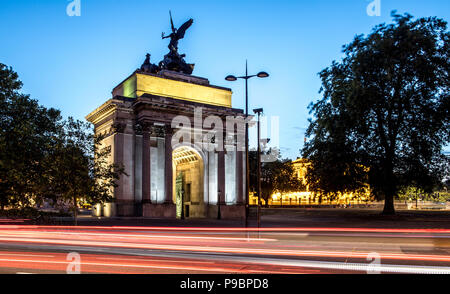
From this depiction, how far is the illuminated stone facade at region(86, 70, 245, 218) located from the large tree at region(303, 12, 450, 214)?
1211 cm

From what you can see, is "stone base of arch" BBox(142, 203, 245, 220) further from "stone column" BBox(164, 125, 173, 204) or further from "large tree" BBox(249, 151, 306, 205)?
"large tree" BBox(249, 151, 306, 205)

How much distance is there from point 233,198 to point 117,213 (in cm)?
1399

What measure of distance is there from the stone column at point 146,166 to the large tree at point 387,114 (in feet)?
54.0

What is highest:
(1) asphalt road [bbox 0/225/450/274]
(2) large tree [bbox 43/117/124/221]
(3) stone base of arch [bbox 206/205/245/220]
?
(2) large tree [bbox 43/117/124/221]

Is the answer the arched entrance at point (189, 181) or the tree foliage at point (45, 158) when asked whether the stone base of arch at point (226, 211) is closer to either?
the arched entrance at point (189, 181)

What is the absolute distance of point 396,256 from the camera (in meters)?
11.4

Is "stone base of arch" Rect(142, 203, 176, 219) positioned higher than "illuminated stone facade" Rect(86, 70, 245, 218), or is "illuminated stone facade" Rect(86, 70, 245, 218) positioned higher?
"illuminated stone facade" Rect(86, 70, 245, 218)

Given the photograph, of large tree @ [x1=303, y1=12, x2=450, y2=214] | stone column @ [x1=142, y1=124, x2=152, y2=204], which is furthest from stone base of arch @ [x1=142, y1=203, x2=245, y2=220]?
large tree @ [x1=303, y1=12, x2=450, y2=214]

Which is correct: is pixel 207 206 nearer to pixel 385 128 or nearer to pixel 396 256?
pixel 385 128

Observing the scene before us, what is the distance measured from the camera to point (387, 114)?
3959cm

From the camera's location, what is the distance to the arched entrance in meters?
49.2

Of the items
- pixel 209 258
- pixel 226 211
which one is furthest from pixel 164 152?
pixel 209 258

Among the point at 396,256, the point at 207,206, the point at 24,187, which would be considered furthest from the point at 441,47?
the point at 24,187

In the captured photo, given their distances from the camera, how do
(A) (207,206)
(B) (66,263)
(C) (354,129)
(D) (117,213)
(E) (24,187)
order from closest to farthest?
(B) (66,263)
(E) (24,187)
(C) (354,129)
(D) (117,213)
(A) (207,206)
